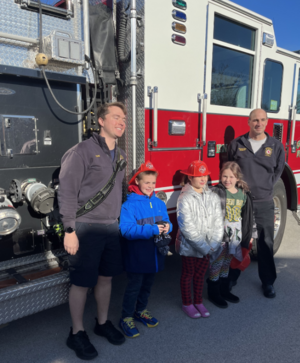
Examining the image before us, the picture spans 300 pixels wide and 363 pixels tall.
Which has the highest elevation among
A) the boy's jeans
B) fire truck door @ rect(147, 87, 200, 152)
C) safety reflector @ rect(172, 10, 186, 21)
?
safety reflector @ rect(172, 10, 186, 21)

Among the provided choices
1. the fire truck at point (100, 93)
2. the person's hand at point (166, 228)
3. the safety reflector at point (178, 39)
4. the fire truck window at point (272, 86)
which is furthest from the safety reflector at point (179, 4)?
the person's hand at point (166, 228)

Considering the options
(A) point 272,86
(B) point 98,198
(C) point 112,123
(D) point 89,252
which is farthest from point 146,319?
(A) point 272,86

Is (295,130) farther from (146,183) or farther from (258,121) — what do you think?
(146,183)

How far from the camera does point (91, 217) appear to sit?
232 centimetres

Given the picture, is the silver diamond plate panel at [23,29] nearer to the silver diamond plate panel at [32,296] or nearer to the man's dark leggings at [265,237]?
the silver diamond plate panel at [32,296]

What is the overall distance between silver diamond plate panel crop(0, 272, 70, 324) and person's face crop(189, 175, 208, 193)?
1.34 m

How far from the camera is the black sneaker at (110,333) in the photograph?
2512mm

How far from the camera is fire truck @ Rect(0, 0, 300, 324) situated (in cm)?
242

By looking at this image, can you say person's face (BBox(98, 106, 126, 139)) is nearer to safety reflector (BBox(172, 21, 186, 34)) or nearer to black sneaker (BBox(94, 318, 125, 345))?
safety reflector (BBox(172, 21, 186, 34))

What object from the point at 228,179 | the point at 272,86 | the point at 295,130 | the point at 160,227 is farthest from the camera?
the point at 295,130

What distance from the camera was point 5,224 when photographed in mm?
2248

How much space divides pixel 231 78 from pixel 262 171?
118 cm

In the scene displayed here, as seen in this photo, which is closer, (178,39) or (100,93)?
(100,93)

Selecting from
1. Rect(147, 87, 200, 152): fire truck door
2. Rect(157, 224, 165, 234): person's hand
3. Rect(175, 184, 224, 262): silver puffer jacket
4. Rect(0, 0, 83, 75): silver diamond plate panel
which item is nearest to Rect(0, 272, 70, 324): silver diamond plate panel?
Rect(157, 224, 165, 234): person's hand
